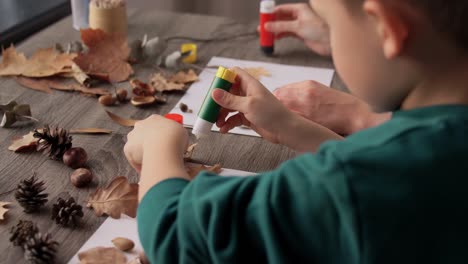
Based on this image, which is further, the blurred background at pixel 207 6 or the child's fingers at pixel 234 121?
the blurred background at pixel 207 6

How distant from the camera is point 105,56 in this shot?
134 cm

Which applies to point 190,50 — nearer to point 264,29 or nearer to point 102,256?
point 264,29

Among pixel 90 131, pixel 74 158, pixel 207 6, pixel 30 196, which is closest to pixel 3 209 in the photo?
pixel 30 196

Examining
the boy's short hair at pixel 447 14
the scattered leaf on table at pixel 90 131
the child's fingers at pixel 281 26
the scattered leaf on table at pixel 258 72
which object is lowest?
the scattered leaf on table at pixel 90 131

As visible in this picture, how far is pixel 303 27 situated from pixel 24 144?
728mm

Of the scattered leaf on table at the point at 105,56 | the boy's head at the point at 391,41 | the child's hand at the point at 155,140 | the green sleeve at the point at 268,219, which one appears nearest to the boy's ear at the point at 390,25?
the boy's head at the point at 391,41

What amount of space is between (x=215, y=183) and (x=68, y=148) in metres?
0.43

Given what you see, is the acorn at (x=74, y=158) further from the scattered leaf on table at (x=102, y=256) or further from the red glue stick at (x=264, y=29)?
the red glue stick at (x=264, y=29)

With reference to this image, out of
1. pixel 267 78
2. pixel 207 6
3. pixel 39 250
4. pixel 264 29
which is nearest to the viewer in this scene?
pixel 39 250

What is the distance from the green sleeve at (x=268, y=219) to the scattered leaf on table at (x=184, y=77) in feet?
2.09

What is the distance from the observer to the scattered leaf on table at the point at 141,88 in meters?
1.22

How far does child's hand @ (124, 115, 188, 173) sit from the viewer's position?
2.75 feet

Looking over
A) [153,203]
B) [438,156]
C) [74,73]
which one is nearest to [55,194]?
[153,203]

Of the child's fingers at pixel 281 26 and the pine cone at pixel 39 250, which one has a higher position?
the child's fingers at pixel 281 26
